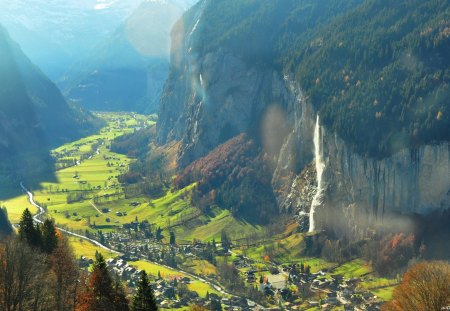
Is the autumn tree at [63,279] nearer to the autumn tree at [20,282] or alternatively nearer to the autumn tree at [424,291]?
the autumn tree at [20,282]

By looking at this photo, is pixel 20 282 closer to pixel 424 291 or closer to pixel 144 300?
pixel 144 300

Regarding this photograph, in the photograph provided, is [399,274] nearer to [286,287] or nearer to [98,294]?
[286,287]

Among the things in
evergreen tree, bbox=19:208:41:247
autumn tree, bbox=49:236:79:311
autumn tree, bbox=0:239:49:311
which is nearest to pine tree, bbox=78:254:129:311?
autumn tree, bbox=0:239:49:311

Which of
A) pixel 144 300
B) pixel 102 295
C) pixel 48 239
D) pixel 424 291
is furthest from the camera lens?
pixel 48 239

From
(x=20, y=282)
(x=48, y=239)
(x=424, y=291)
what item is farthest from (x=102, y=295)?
(x=424, y=291)

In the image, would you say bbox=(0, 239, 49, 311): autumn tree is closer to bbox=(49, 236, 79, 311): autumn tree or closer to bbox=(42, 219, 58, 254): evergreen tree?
bbox=(49, 236, 79, 311): autumn tree

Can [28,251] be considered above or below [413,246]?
above

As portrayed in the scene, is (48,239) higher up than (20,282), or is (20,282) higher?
(48,239)

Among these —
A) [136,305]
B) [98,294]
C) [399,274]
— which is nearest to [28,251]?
[98,294]
